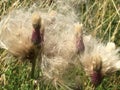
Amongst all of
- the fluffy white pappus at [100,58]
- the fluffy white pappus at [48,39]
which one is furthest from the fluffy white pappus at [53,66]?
the fluffy white pappus at [100,58]

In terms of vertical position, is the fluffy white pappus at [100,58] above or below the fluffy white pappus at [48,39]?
below

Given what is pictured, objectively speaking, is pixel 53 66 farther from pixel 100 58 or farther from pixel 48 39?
pixel 100 58

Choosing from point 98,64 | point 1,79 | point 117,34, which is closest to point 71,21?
point 117,34

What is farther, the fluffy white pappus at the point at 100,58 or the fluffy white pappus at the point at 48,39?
the fluffy white pappus at the point at 48,39

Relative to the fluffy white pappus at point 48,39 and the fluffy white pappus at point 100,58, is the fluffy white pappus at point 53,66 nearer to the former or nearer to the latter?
the fluffy white pappus at point 48,39

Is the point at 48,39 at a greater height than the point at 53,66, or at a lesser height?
greater

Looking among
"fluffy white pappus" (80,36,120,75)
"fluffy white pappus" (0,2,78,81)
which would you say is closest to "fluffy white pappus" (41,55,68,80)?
"fluffy white pappus" (0,2,78,81)

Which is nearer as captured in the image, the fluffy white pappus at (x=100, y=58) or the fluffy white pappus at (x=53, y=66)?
the fluffy white pappus at (x=100, y=58)

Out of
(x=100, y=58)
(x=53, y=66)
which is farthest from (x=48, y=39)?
(x=100, y=58)
